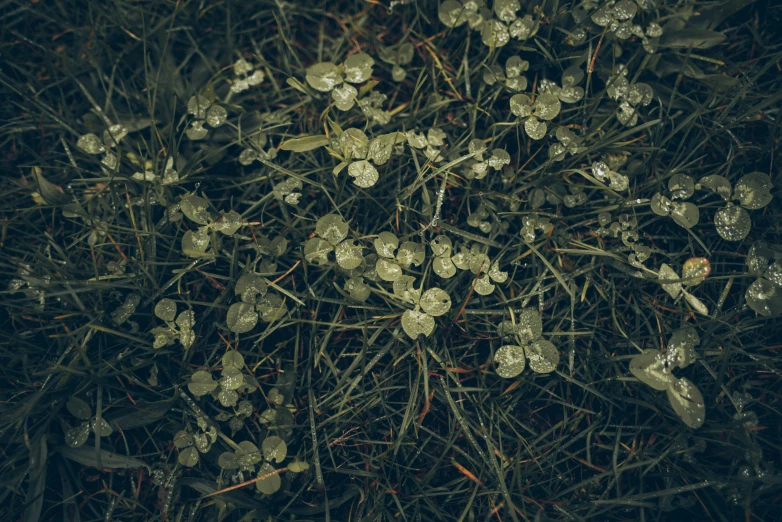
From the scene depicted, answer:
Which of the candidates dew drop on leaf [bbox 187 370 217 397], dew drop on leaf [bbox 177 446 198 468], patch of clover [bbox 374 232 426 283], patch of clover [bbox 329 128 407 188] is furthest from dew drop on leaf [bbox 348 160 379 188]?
dew drop on leaf [bbox 177 446 198 468]

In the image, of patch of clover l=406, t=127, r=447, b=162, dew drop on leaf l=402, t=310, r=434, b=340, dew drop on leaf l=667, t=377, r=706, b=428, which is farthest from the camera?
patch of clover l=406, t=127, r=447, b=162

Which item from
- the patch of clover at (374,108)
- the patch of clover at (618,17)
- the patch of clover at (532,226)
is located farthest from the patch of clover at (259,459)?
the patch of clover at (618,17)

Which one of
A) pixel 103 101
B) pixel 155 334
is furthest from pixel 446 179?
pixel 103 101

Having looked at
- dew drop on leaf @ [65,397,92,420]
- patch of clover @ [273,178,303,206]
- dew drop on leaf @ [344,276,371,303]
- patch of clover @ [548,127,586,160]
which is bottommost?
dew drop on leaf @ [65,397,92,420]

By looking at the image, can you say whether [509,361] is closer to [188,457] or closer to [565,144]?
[565,144]

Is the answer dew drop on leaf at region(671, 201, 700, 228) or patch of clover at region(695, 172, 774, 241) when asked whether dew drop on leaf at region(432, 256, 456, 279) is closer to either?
dew drop on leaf at region(671, 201, 700, 228)

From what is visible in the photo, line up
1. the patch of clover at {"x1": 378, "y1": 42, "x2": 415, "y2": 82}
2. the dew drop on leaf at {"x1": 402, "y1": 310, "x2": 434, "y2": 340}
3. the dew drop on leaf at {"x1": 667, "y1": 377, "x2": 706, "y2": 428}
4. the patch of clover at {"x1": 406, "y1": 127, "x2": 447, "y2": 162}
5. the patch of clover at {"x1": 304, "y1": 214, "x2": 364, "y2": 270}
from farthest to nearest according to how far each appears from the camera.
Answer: the patch of clover at {"x1": 378, "y1": 42, "x2": 415, "y2": 82} → the patch of clover at {"x1": 406, "y1": 127, "x2": 447, "y2": 162} → the patch of clover at {"x1": 304, "y1": 214, "x2": 364, "y2": 270} → the dew drop on leaf at {"x1": 402, "y1": 310, "x2": 434, "y2": 340} → the dew drop on leaf at {"x1": 667, "y1": 377, "x2": 706, "y2": 428}

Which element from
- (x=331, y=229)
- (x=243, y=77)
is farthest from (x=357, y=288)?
(x=243, y=77)
